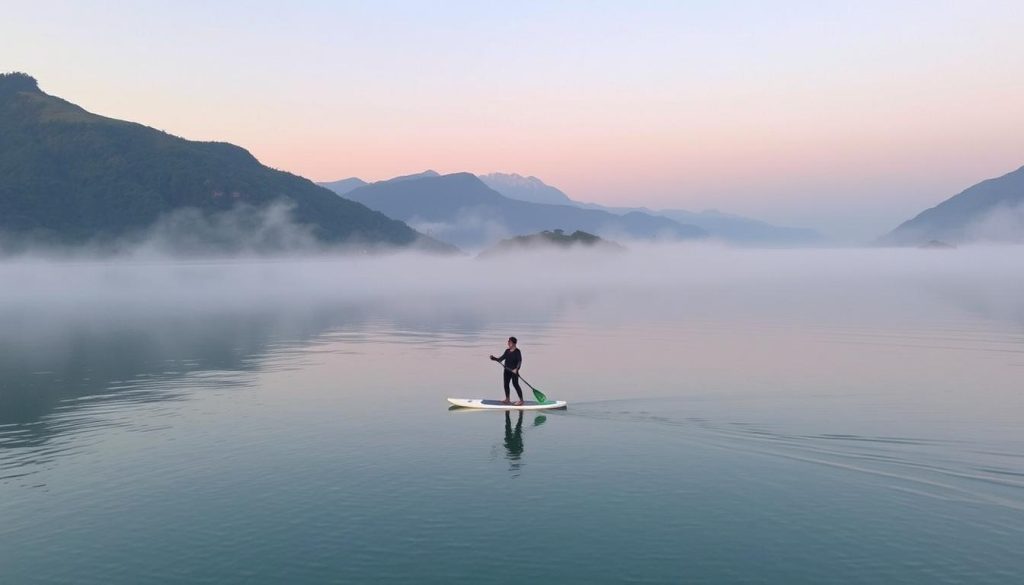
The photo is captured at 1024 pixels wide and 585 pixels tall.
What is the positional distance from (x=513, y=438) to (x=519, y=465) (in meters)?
4.76

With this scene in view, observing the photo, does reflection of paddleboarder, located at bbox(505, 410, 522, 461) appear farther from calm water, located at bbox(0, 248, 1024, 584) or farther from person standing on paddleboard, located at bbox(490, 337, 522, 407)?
person standing on paddleboard, located at bbox(490, 337, 522, 407)

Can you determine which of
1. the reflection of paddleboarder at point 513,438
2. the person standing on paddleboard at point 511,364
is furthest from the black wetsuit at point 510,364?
the reflection of paddleboarder at point 513,438

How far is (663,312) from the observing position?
337ft

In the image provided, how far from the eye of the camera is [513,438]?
33.4 meters

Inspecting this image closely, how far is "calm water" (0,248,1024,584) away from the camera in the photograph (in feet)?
64.3

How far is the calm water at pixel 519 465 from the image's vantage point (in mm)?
19609

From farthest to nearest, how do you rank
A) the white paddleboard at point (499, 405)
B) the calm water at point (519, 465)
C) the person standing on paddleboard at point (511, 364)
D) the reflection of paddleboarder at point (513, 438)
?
the person standing on paddleboard at point (511, 364)
the white paddleboard at point (499, 405)
the reflection of paddleboarder at point (513, 438)
the calm water at point (519, 465)

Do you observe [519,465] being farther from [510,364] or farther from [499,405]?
[510,364]

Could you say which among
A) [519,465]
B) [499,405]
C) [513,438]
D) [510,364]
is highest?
[510,364]

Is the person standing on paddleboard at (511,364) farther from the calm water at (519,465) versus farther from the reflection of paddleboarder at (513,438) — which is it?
the calm water at (519,465)

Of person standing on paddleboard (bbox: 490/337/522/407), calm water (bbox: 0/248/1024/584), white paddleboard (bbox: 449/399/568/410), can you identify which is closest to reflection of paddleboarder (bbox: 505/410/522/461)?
calm water (bbox: 0/248/1024/584)

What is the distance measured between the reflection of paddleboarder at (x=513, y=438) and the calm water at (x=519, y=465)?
0.49 feet

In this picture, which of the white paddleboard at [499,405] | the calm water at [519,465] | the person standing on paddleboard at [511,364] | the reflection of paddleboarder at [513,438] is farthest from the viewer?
the person standing on paddleboard at [511,364]

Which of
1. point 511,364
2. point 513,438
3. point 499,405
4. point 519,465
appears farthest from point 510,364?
point 519,465
